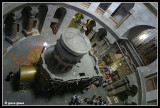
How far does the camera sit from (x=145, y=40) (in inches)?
1296

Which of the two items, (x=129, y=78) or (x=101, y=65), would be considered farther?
(x=101, y=65)

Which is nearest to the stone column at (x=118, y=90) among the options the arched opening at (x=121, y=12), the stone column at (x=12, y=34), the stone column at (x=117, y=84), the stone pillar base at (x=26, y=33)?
the stone column at (x=117, y=84)

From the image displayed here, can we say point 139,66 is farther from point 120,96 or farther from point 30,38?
point 30,38

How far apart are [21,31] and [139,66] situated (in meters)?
24.0

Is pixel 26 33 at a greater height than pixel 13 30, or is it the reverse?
pixel 26 33

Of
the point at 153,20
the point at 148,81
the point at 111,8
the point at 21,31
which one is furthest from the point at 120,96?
the point at 21,31

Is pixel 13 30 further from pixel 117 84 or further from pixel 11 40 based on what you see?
pixel 117 84

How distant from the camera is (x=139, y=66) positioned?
92.1 ft

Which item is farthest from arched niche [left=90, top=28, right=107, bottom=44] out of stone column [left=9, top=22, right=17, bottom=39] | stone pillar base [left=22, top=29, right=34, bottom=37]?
stone column [left=9, top=22, right=17, bottom=39]

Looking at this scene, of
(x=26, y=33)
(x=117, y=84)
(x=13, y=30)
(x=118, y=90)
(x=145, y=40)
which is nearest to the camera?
(x=13, y=30)

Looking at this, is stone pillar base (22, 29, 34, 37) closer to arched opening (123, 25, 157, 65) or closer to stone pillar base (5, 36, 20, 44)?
stone pillar base (5, 36, 20, 44)

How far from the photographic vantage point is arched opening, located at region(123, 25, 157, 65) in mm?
30427

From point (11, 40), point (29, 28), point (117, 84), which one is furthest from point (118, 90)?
point (11, 40)

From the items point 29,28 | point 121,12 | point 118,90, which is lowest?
point 118,90
